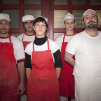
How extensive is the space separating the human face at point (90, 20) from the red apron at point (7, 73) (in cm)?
138

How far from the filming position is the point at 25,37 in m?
2.57

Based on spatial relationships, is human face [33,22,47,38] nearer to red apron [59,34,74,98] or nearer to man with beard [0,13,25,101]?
man with beard [0,13,25,101]

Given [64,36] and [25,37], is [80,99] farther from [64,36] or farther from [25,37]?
[25,37]

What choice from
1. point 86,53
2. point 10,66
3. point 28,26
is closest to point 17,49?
point 10,66

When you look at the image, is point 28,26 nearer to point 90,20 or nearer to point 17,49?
point 17,49

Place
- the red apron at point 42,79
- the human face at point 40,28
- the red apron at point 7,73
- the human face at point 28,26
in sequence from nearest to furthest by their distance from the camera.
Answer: the red apron at point 42,79 → the human face at point 40,28 → the red apron at point 7,73 → the human face at point 28,26

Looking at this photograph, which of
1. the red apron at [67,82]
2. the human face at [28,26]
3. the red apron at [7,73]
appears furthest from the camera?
the human face at [28,26]

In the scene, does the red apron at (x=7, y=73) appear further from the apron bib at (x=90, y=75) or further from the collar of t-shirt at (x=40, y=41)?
the apron bib at (x=90, y=75)

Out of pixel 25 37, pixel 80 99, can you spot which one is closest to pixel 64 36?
A: pixel 25 37

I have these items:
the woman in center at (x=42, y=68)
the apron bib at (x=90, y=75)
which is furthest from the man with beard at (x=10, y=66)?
the apron bib at (x=90, y=75)

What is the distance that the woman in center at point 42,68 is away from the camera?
1562 millimetres

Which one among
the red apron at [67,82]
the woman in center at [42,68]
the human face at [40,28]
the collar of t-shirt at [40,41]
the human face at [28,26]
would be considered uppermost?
the human face at [28,26]

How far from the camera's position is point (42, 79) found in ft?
5.17

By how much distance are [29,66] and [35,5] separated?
2090 millimetres
